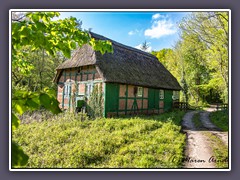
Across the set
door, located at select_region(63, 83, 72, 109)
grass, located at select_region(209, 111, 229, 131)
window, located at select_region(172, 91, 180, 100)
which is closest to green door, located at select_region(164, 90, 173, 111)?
window, located at select_region(172, 91, 180, 100)

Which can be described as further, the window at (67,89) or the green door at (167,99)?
the green door at (167,99)

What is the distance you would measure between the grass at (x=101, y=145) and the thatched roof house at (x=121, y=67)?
117 inches

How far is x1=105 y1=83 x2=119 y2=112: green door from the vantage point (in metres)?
11.4

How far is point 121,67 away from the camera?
12.7m

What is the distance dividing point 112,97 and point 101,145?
5.07m

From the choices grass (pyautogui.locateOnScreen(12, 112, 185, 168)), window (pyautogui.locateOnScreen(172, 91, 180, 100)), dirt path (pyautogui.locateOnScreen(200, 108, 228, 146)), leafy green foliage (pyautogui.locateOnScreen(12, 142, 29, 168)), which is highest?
window (pyautogui.locateOnScreen(172, 91, 180, 100))

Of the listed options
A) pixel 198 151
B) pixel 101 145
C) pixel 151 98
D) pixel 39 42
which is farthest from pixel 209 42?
pixel 39 42

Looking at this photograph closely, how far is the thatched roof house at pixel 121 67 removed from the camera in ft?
38.1

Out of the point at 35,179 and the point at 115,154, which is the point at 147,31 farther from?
the point at 35,179

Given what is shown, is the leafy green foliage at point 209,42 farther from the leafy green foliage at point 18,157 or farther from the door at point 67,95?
the door at point 67,95

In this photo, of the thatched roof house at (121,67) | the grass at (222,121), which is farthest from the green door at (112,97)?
the grass at (222,121)

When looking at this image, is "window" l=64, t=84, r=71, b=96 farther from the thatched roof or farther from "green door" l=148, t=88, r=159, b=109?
"green door" l=148, t=88, r=159, b=109

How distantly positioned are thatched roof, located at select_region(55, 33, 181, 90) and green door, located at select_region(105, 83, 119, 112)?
478mm
